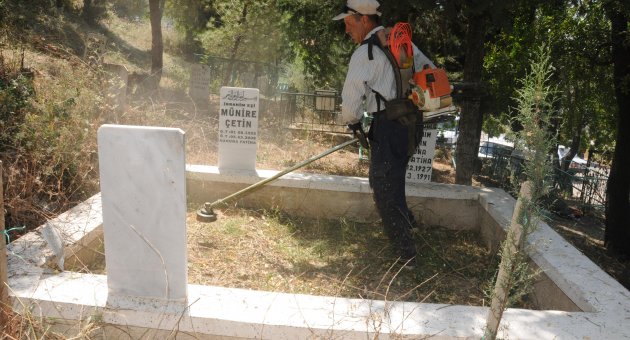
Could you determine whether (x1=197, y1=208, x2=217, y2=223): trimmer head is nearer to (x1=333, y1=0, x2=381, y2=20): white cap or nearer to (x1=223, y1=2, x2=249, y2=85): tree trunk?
(x1=333, y1=0, x2=381, y2=20): white cap

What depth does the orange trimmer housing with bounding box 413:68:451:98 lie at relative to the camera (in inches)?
160

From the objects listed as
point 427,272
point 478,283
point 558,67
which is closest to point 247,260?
point 427,272

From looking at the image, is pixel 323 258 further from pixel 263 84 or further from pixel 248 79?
pixel 263 84

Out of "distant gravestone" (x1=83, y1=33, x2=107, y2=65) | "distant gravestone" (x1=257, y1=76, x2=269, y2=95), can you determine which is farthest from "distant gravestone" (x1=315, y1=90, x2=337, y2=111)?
"distant gravestone" (x1=83, y1=33, x2=107, y2=65)

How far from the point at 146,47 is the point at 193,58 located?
2937 millimetres

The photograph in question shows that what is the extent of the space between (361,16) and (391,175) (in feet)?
4.45

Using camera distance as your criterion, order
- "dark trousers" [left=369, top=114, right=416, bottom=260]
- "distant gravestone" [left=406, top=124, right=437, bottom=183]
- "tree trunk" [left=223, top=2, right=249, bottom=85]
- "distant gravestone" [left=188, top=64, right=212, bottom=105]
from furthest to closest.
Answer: "distant gravestone" [left=188, top=64, right=212, bottom=105] → "tree trunk" [left=223, top=2, right=249, bottom=85] → "distant gravestone" [left=406, top=124, right=437, bottom=183] → "dark trousers" [left=369, top=114, right=416, bottom=260]

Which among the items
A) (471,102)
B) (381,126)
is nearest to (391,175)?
(381,126)

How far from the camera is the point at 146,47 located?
87.1 feet

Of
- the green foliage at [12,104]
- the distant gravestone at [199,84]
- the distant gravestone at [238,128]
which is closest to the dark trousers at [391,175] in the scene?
the distant gravestone at [238,128]

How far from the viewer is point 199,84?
18094 millimetres

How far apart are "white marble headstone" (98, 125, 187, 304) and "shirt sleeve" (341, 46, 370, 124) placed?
1.94m

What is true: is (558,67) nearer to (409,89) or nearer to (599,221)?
(599,221)

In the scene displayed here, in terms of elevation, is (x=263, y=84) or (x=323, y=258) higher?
(x=263, y=84)
